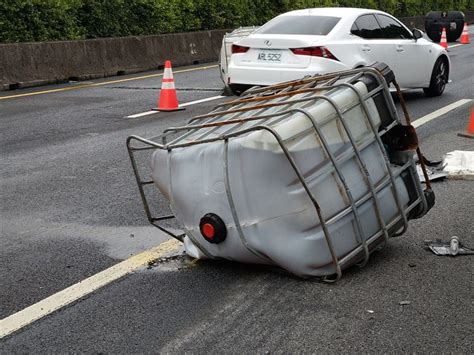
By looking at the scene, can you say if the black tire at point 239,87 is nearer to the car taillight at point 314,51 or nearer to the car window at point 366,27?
the car taillight at point 314,51

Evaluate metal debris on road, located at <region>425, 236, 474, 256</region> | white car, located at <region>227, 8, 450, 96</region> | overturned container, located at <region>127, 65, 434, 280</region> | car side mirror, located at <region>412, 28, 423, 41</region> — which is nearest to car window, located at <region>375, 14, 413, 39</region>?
white car, located at <region>227, 8, 450, 96</region>

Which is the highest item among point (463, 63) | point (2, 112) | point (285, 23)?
point (285, 23)

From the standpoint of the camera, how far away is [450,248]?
4840 mm

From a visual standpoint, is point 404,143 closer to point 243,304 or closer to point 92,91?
point 243,304

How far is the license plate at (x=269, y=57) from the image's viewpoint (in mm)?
10672

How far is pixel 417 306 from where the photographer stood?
13.1 ft

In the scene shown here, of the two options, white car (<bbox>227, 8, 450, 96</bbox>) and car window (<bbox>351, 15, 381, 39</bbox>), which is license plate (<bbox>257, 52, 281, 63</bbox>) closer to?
white car (<bbox>227, 8, 450, 96</bbox>)

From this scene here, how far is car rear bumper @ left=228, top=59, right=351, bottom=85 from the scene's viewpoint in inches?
408

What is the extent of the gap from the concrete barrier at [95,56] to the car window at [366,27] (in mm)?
7397

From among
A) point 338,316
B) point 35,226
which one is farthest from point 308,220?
point 35,226

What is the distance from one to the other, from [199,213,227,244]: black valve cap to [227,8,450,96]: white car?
20.5 ft

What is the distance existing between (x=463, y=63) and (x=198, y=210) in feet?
53.9

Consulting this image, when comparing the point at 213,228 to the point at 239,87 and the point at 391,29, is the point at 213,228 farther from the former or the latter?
the point at 391,29

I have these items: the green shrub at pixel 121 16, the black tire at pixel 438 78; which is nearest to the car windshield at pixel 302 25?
the black tire at pixel 438 78
